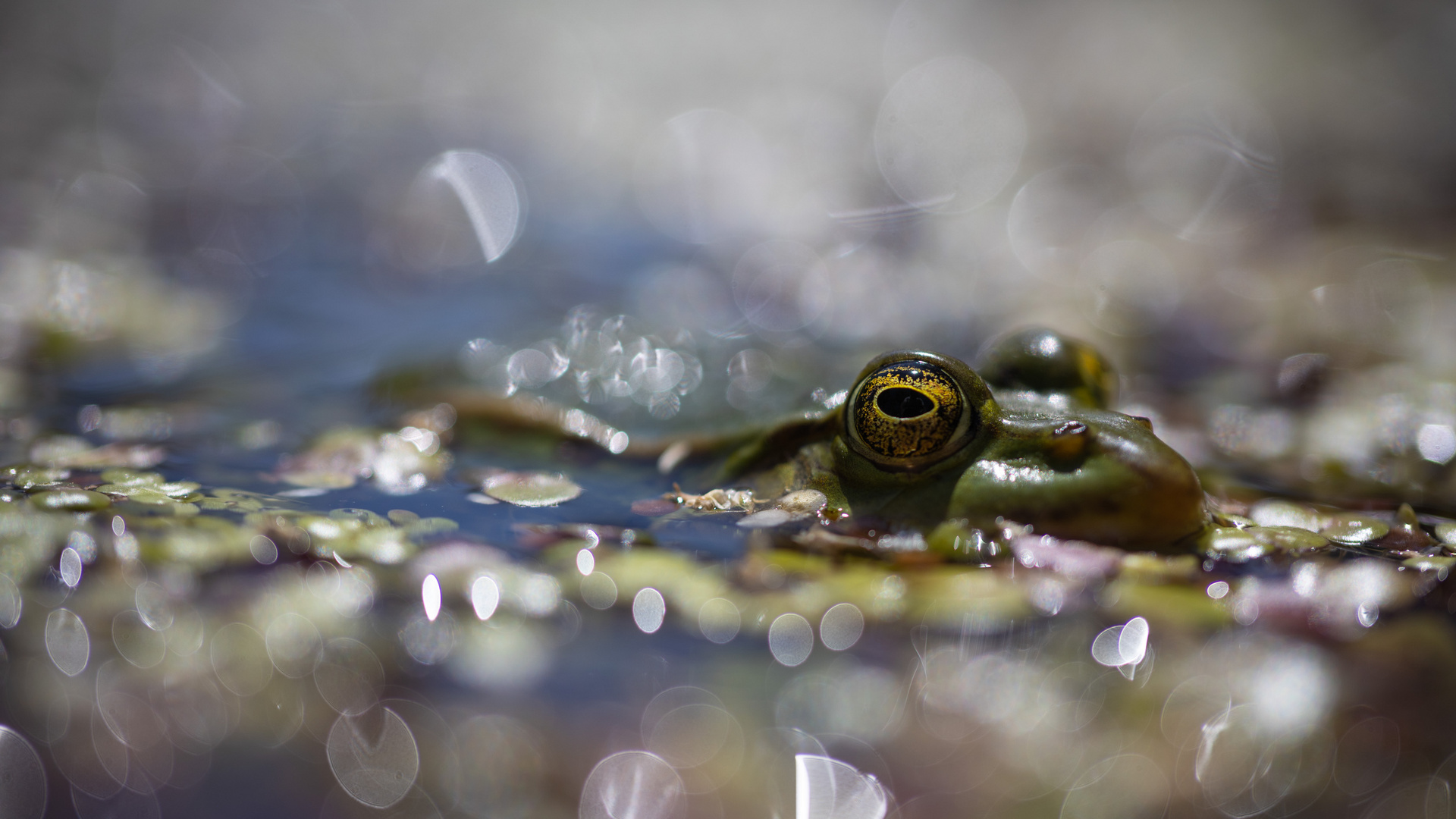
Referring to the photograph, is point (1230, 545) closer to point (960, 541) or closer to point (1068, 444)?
point (1068, 444)

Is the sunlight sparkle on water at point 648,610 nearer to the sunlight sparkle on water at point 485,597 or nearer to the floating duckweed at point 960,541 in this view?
the sunlight sparkle on water at point 485,597

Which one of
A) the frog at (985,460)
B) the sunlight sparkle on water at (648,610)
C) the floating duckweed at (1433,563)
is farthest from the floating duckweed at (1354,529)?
the sunlight sparkle on water at (648,610)

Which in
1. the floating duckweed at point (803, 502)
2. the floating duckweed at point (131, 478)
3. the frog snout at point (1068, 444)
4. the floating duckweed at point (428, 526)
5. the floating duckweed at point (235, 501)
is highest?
the frog snout at point (1068, 444)

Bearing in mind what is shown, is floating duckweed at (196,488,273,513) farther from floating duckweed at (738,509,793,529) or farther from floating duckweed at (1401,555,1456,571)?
floating duckweed at (1401,555,1456,571)

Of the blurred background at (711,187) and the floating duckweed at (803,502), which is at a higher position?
the blurred background at (711,187)

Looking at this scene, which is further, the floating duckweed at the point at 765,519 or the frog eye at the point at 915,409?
the floating duckweed at the point at 765,519

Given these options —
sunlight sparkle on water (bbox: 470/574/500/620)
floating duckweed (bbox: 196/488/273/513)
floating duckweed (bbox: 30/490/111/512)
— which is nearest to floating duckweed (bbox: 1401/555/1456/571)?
sunlight sparkle on water (bbox: 470/574/500/620)

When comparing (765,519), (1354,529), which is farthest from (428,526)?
(1354,529)

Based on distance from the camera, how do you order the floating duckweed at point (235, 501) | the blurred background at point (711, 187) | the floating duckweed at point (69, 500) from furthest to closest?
the blurred background at point (711, 187) → the floating duckweed at point (235, 501) → the floating duckweed at point (69, 500)
